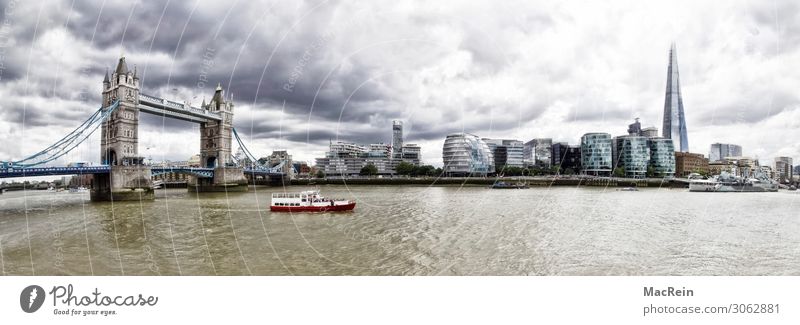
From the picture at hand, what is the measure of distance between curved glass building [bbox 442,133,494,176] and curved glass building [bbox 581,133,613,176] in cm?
1348

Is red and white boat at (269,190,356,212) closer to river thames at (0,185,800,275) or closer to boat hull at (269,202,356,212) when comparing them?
boat hull at (269,202,356,212)

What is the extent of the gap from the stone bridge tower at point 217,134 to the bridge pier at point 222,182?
4.33 metres

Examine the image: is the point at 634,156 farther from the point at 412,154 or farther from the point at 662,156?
the point at 412,154

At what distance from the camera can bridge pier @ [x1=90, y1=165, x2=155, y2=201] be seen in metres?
23.2

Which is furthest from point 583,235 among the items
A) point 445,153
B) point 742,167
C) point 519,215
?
point 742,167

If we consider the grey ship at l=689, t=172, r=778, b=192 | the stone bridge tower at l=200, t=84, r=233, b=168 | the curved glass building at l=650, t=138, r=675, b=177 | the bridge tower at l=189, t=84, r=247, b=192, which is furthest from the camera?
the curved glass building at l=650, t=138, r=675, b=177

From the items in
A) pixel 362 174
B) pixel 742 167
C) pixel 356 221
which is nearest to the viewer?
pixel 356 221

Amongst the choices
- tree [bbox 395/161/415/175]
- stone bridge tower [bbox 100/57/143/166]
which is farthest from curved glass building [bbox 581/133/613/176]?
stone bridge tower [bbox 100/57/143/166]

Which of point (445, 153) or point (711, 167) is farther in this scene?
point (711, 167)

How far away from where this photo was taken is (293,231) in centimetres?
1096

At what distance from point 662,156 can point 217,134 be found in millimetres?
57810

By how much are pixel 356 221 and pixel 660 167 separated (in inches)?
2226
